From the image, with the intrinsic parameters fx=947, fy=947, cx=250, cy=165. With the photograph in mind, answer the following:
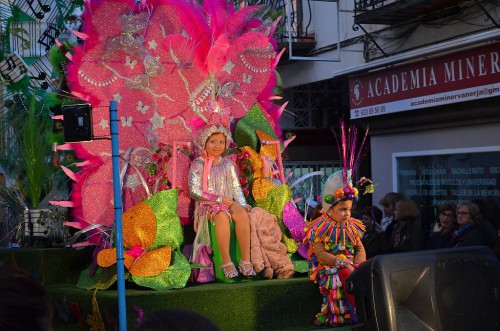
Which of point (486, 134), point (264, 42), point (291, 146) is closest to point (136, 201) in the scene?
point (264, 42)

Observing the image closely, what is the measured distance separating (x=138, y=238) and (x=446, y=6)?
→ 23.1 feet

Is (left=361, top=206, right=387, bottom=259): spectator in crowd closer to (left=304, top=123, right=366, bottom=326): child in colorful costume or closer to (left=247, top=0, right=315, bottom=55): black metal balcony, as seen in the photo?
(left=304, top=123, right=366, bottom=326): child in colorful costume

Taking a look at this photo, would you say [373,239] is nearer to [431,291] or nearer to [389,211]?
[389,211]

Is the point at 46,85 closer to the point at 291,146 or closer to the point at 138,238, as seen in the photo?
the point at 138,238

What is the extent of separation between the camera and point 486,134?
12.8 m

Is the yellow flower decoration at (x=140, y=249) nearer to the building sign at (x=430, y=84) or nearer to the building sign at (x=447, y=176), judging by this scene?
the building sign at (x=447, y=176)

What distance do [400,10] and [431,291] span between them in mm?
9099

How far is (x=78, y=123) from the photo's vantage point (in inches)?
283

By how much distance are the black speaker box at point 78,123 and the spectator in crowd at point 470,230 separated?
3.86 metres

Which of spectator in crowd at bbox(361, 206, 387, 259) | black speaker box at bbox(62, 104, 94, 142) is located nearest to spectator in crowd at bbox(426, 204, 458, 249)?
spectator in crowd at bbox(361, 206, 387, 259)

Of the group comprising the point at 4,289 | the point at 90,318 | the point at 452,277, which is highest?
the point at 4,289

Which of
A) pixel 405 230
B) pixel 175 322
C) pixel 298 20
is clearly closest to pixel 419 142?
pixel 298 20

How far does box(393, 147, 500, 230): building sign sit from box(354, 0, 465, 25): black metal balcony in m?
1.99

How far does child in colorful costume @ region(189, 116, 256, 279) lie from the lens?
812 centimetres
